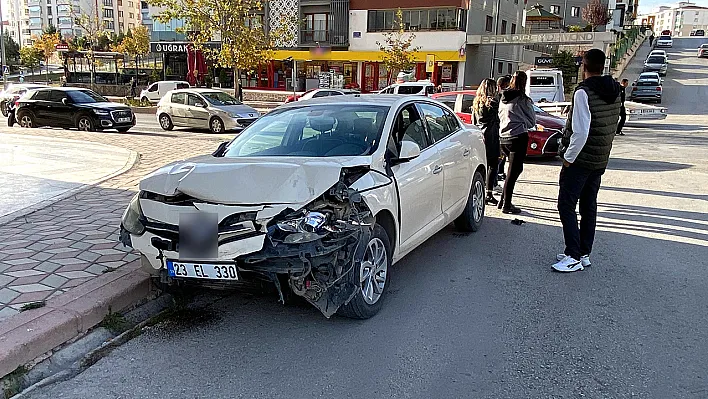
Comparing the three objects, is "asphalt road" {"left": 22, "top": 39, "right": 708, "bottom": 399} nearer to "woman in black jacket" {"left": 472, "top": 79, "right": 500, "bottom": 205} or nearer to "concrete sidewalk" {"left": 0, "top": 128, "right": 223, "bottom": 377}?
"concrete sidewalk" {"left": 0, "top": 128, "right": 223, "bottom": 377}

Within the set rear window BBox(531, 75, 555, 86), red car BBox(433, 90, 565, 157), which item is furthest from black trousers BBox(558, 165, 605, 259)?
rear window BBox(531, 75, 555, 86)

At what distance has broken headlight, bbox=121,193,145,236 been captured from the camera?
4.31 m

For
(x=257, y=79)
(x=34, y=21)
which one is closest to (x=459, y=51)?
(x=257, y=79)

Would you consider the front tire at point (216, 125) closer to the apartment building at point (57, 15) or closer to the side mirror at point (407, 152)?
the side mirror at point (407, 152)

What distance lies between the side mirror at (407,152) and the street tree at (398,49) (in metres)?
32.9

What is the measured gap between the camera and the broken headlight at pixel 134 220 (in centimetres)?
431

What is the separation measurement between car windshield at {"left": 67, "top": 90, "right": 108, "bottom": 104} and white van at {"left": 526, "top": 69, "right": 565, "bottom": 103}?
15.9 m

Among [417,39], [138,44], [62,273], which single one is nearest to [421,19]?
[417,39]

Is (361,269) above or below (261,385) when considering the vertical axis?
above

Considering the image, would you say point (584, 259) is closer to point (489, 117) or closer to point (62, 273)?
point (489, 117)

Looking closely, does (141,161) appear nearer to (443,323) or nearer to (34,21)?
(443,323)

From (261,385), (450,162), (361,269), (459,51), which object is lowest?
(261,385)

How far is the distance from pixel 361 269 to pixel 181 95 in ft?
61.7

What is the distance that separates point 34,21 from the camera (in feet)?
415
